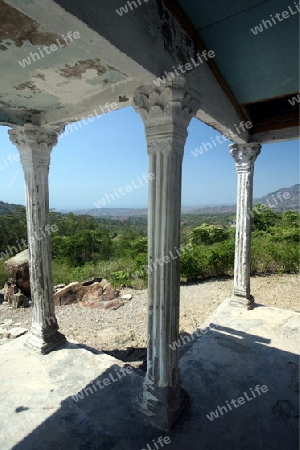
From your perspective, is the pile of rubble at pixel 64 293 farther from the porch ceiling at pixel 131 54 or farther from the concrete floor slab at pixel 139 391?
the porch ceiling at pixel 131 54

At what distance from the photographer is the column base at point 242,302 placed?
655cm

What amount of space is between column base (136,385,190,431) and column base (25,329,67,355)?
7.55 ft

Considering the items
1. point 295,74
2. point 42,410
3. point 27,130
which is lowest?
point 42,410

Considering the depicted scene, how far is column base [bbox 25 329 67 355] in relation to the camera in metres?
4.81

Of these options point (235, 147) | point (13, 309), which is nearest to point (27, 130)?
point (235, 147)

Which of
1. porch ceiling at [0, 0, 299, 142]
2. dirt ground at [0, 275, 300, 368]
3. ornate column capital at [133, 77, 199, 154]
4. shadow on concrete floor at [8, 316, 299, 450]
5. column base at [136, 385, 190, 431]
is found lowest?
dirt ground at [0, 275, 300, 368]

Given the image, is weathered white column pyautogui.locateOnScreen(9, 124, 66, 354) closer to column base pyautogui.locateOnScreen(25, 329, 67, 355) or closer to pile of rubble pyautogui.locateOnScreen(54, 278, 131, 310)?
column base pyautogui.locateOnScreen(25, 329, 67, 355)

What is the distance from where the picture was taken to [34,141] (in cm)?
451

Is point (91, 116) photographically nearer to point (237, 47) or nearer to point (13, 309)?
point (237, 47)

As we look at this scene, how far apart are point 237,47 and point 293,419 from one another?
Result: 4.87 metres

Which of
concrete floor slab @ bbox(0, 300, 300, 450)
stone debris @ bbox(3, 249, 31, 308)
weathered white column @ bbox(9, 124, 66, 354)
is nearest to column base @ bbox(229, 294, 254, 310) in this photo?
concrete floor slab @ bbox(0, 300, 300, 450)

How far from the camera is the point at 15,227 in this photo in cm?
2484

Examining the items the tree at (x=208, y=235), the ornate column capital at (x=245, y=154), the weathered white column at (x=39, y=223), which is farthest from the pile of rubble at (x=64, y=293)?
the tree at (x=208, y=235)

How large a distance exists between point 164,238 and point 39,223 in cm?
287
